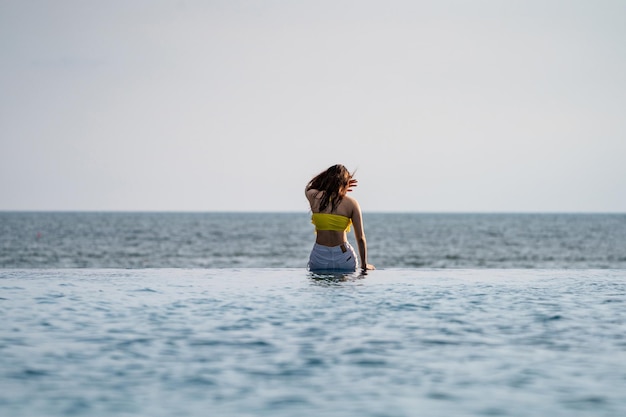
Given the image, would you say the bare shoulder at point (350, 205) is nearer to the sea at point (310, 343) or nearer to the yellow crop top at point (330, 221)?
the yellow crop top at point (330, 221)

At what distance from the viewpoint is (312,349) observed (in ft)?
20.6

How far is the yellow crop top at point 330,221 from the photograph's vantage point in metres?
11.4

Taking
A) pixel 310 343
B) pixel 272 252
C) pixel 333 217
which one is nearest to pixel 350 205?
pixel 333 217

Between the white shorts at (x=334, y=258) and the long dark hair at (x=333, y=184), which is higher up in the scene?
the long dark hair at (x=333, y=184)

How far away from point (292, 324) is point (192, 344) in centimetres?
121

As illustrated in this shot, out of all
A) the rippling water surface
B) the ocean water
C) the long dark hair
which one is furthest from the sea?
the ocean water

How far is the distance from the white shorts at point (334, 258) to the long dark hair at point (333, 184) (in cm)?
67

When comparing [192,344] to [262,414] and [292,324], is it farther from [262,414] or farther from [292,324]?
[262,414]

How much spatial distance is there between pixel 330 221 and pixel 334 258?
63 centimetres

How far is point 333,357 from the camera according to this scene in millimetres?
6012

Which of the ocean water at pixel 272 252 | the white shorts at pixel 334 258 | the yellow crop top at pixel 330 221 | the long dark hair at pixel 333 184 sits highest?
the long dark hair at pixel 333 184

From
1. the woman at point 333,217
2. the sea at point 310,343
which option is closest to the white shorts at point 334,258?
the woman at point 333,217

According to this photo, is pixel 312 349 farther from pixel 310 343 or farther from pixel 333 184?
pixel 333 184

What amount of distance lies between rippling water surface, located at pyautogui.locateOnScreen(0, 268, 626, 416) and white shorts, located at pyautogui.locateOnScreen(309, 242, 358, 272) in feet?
3.48
